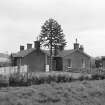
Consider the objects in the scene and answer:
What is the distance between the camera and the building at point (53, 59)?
4025cm

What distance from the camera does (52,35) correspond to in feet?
162

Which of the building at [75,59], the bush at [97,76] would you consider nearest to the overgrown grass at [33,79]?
the bush at [97,76]

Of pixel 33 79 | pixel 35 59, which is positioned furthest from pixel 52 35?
pixel 33 79

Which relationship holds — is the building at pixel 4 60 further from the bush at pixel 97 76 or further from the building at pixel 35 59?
the bush at pixel 97 76

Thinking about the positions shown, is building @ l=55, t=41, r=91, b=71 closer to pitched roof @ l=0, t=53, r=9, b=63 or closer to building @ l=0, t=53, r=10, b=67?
building @ l=0, t=53, r=10, b=67

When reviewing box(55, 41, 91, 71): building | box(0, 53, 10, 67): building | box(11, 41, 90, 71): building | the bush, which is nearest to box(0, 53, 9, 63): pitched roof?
box(0, 53, 10, 67): building

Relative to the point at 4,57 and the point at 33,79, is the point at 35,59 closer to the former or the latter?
the point at 33,79

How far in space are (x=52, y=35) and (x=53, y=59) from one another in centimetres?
559

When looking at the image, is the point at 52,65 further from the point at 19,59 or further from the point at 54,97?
the point at 54,97

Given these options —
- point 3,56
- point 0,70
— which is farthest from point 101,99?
point 3,56

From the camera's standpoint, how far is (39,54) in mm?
40812

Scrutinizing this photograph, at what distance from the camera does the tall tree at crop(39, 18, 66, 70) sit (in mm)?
49094

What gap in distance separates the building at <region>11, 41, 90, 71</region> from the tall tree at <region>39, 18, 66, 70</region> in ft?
5.87

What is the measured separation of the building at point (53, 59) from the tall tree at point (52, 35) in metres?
1.79
